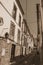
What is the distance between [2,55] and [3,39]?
911 mm

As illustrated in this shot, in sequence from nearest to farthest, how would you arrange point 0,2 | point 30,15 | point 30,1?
1. point 30,1
2. point 30,15
3. point 0,2

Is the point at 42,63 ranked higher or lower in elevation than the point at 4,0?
lower

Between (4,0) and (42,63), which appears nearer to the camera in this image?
(42,63)

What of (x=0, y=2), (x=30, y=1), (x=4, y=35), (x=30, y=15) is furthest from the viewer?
(x=4, y=35)

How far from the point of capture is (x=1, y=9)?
8227 mm

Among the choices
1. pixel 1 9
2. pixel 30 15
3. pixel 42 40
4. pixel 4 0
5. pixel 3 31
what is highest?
pixel 4 0

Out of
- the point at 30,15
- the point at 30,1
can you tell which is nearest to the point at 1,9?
the point at 30,15

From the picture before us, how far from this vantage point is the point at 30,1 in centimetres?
572

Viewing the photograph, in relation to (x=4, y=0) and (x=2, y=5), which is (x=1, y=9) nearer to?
(x=2, y=5)

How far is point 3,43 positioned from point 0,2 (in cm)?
232

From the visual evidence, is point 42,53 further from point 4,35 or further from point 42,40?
point 4,35

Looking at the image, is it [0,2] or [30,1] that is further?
[0,2]

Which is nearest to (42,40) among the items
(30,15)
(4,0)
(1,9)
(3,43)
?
(30,15)

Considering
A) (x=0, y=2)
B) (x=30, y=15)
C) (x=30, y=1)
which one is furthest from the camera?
(x=0, y=2)
